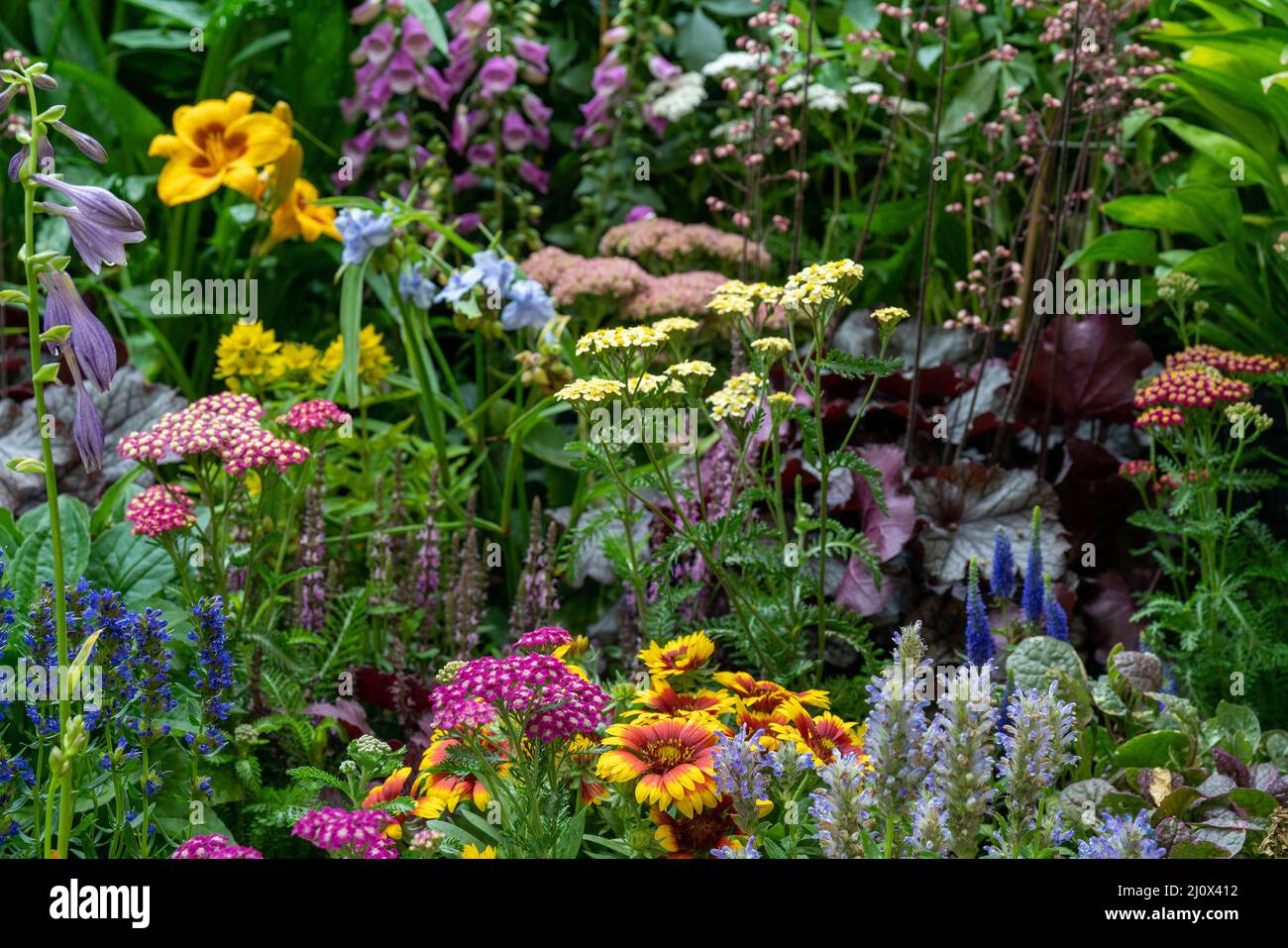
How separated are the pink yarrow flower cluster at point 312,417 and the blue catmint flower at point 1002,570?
3.50 ft

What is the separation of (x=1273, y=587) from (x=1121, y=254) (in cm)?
79

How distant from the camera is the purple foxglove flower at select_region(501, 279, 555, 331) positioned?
2574 mm

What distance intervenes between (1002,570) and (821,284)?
63 cm

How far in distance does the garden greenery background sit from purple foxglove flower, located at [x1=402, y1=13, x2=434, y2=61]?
5cm

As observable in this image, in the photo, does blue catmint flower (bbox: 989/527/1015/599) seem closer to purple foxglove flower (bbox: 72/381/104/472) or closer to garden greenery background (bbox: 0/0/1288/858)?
garden greenery background (bbox: 0/0/1288/858)

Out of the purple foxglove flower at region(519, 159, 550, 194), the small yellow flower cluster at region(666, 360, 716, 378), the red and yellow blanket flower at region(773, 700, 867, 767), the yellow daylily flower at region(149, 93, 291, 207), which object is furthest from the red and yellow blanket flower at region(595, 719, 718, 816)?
the purple foxglove flower at region(519, 159, 550, 194)

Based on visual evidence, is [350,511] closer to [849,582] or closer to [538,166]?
[849,582]

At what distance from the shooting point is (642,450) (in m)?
3.00

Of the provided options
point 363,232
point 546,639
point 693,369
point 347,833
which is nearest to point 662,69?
point 363,232

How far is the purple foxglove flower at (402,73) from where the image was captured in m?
3.45

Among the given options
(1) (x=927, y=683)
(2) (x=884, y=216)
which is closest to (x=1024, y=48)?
(2) (x=884, y=216)

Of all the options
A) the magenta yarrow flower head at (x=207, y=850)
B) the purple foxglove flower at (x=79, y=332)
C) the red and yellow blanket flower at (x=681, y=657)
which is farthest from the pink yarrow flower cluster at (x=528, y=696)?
the purple foxglove flower at (x=79, y=332)

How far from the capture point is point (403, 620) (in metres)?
2.40

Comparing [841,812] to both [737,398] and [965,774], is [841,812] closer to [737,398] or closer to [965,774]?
[965,774]
